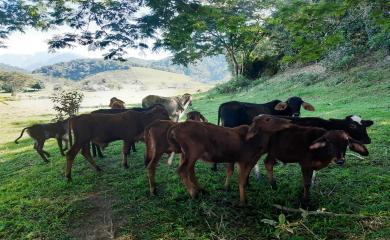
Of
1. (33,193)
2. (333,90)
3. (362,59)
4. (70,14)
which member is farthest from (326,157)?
(362,59)

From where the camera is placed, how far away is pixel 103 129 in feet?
28.8

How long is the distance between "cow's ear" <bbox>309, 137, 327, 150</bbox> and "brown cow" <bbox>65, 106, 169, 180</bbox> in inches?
182

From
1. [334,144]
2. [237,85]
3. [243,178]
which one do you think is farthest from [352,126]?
[237,85]

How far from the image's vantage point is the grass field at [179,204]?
17.6 ft

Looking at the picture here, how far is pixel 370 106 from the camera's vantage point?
1445 centimetres

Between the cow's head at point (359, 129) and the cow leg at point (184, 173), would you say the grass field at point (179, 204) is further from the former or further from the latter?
the cow's head at point (359, 129)

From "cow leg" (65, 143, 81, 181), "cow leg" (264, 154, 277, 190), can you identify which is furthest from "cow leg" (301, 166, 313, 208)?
"cow leg" (65, 143, 81, 181)

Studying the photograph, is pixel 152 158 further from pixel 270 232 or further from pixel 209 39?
pixel 209 39

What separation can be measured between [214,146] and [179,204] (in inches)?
45.6

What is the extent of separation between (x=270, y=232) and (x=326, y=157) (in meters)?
1.71

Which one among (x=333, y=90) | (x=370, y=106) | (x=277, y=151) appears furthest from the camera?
(x=333, y=90)

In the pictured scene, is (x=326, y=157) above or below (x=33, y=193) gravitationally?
above

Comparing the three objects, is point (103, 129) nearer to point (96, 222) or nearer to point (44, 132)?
point (96, 222)

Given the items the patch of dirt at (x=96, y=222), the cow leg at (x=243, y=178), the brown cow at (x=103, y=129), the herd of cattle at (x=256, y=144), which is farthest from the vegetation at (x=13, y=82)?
the cow leg at (x=243, y=178)
